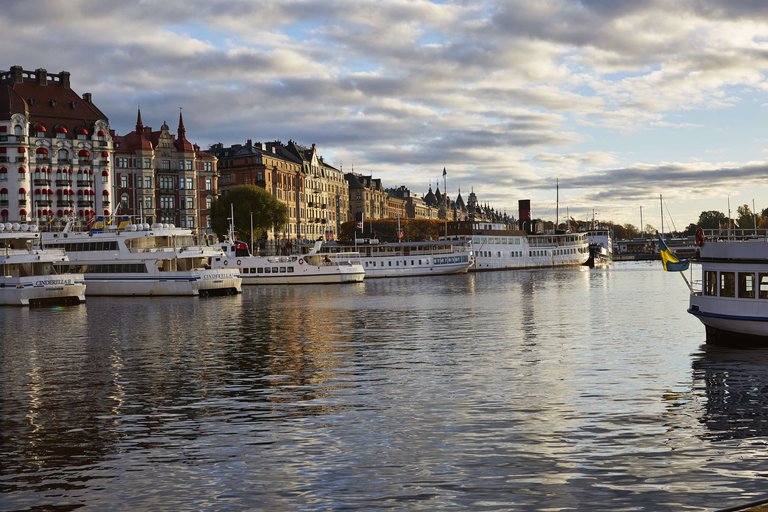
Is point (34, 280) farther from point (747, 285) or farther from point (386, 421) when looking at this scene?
point (386, 421)

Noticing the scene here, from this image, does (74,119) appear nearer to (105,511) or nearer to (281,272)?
(281,272)

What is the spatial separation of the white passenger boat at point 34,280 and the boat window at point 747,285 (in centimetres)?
5798

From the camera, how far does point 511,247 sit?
174 meters

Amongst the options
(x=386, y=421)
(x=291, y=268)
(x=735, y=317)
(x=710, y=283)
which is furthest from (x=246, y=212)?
(x=386, y=421)

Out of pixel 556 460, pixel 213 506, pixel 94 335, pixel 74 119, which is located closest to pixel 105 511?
Result: pixel 213 506

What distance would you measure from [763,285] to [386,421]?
1967cm

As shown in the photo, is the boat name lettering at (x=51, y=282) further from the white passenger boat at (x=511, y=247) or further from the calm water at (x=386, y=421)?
the white passenger boat at (x=511, y=247)

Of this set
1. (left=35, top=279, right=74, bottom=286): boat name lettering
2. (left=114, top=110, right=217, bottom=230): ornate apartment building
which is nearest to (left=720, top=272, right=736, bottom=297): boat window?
(left=35, top=279, right=74, bottom=286): boat name lettering

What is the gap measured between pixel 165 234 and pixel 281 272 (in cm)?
2708

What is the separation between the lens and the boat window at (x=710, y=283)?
3709 cm

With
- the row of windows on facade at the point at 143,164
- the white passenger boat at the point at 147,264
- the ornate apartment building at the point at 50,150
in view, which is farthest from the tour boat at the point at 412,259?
the white passenger boat at the point at 147,264

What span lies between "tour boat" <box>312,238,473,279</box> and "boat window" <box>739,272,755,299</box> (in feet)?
328

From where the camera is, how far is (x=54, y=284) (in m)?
76.8

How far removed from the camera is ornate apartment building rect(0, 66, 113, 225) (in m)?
137
